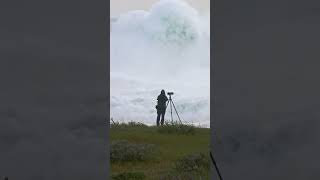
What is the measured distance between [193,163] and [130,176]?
1.25 m

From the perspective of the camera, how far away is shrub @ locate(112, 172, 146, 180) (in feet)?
24.1

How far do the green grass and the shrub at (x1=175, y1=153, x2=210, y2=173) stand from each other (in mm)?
106

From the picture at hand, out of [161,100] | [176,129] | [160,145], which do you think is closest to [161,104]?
[161,100]

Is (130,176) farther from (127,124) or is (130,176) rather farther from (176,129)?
(127,124)

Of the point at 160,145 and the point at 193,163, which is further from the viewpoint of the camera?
the point at 160,145

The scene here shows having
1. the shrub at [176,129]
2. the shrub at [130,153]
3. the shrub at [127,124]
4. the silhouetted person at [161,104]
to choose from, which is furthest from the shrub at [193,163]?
the silhouetted person at [161,104]

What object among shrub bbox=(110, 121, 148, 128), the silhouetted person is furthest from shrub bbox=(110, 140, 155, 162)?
the silhouetted person

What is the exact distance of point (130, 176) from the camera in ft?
24.3

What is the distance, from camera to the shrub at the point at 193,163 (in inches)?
315

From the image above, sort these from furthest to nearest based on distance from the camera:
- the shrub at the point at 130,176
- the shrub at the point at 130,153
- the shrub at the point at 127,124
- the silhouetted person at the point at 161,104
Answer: the silhouetted person at the point at 161,104
the shrub at the point at 127,124
the shrub at the point at 130,153
the shrub at the point at 130,176

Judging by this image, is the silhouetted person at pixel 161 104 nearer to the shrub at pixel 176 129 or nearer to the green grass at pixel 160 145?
the green grass at pixel 160 145

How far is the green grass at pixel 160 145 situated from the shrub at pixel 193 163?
0.11 metres

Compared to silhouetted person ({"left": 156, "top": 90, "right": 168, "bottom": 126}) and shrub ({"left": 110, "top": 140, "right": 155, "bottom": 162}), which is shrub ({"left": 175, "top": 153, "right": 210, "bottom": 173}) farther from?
silhouetted person ({"left": 156, "top": 90, "right": 168, "bottom": 126})
